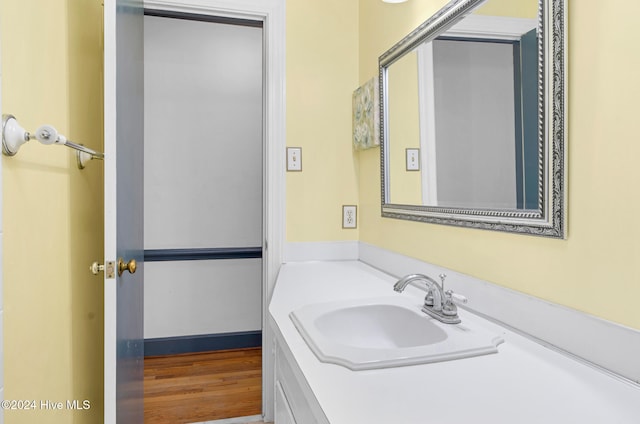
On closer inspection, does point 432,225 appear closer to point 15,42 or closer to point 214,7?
point 15,42

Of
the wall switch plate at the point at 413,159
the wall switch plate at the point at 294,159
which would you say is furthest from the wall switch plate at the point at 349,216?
the wall switch plate at the point at 413,159

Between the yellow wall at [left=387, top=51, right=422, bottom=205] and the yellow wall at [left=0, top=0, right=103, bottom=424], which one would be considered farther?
the yellow wall at [left=387, top=51, right=422, bottom=205]

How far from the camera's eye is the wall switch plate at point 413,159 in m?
1.44

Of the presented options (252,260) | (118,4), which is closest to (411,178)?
(118,4)

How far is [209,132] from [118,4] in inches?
67.7

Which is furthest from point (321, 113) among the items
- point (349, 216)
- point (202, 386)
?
point (202, 386)

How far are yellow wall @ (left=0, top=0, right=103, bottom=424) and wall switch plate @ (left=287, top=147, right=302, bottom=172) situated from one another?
2.83ft

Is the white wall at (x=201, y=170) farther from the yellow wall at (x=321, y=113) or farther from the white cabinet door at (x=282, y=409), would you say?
the white cabinet door at (x=282, y=409)

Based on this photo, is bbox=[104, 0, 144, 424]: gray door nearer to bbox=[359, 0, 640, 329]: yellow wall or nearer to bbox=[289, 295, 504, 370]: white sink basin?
bbox=[289, 295, 504, 370]: white sink basin

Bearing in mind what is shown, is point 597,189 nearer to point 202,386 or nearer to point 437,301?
point 437,301

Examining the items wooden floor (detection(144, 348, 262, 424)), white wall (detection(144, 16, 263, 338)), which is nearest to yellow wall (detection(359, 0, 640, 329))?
wooden floor (detection(144, 348, 262, 424))

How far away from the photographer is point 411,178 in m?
1.48

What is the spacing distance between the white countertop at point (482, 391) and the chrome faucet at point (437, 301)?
15 centimetres

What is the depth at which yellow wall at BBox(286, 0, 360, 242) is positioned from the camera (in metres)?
1.95
